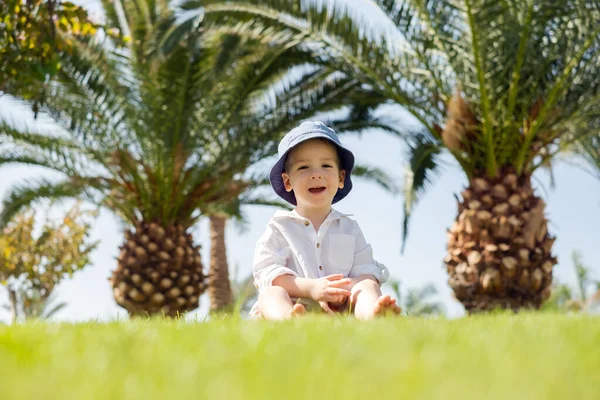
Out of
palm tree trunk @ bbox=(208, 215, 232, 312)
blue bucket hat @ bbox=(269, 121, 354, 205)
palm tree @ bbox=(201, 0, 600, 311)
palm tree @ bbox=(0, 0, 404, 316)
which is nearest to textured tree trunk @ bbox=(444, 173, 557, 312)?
palm tree @ bbox=(201, 0, 600, 311)

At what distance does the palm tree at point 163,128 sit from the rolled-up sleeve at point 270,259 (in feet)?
18.3

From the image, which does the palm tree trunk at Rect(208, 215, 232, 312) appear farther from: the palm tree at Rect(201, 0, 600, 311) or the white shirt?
the white shirt

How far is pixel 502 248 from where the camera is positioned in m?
8.84

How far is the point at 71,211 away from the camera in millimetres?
15992

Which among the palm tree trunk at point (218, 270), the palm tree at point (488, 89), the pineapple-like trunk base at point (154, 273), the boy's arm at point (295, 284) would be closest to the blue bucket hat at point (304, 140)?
the boy's arm at point (295, 284)

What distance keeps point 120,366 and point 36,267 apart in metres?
15.3

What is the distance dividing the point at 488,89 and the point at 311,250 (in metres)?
5.73

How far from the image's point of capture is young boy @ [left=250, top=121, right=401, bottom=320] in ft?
12.1

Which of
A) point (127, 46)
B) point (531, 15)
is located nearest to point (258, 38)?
point (127, 46)

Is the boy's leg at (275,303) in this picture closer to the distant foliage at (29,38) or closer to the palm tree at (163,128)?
the distant foliage at (29,38)

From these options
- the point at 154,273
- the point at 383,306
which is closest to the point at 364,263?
the point at 383,306

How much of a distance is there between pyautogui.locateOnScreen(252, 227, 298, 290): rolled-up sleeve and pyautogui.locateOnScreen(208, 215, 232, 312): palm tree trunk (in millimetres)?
10216

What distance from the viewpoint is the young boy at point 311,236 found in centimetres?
369

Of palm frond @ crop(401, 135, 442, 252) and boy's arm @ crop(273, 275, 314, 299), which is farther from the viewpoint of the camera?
palm frond @ crop(401, 135, 442, 252)
